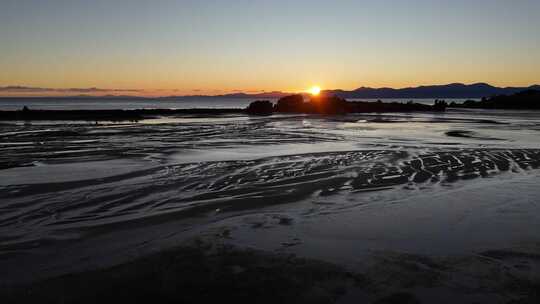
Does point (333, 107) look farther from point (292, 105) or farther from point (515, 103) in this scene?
point (515, 103)

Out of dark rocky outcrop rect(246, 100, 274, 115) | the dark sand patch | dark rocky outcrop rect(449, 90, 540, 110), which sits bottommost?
the dark sand patch

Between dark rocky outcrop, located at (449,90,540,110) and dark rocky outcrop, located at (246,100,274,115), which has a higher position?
dark rocky outcrop, located at (449,90,540,110)

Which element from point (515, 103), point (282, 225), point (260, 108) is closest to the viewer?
point (282, 225)

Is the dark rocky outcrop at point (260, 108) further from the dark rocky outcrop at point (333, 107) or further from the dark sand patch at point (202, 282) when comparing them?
the dark sand patch at point (202, 282)

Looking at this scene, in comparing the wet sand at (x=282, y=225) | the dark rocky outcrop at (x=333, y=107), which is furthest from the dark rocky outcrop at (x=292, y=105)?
the wet sand at (x=282, y=225)

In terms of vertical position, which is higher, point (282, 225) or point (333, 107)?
point (333, 107)

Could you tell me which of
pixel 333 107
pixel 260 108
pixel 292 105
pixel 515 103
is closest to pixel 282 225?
pixel 260 108

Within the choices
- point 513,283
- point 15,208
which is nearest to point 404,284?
point 513,283

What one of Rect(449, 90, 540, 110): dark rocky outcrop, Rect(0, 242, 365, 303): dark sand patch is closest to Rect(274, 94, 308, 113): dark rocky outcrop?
Rect(449, 90, 540, 110): dark rocky outcrop

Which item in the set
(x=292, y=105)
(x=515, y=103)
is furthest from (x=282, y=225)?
(x=515, y=103)

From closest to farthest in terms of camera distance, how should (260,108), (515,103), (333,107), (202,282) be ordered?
1. (202,282)
2. (260,108)
3. (333,107)
4. (515,103)

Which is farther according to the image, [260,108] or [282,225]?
[260,108]

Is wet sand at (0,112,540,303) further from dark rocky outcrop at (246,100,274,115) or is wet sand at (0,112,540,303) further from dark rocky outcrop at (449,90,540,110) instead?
dark rocky outcrop at (449,90,540,110)

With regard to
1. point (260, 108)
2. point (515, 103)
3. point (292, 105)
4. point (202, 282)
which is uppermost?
point (515, 103)
